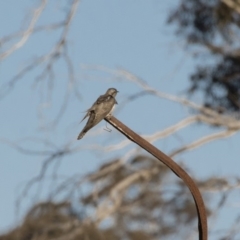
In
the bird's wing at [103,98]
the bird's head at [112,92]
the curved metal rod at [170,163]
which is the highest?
the bird's head at [112,92]

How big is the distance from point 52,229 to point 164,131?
1784mm

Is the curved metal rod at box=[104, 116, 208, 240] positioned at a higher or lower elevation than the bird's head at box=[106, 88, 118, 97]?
lower

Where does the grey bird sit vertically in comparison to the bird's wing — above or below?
below

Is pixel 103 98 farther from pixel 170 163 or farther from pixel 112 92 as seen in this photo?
pixel 170 163

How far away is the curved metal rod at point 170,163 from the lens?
2189 millimetres

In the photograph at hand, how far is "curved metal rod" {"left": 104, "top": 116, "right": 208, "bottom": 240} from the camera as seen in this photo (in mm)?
2189

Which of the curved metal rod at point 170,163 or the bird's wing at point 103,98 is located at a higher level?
the bird's wing at point 103,98

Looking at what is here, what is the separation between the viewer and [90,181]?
1192cm

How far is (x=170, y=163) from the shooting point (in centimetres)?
223

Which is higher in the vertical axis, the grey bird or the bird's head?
the bird's head

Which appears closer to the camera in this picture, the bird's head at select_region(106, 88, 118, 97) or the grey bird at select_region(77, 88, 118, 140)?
the grey bird at select_region(77, 88, 118, 140)

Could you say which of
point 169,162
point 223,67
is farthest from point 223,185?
point 169,162

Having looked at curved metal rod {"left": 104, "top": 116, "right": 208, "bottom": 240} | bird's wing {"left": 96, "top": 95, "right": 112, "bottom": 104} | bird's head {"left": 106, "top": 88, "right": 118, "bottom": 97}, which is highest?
bird's head {"left": 106, "top": 88, "right": 118, "bottom": 97}

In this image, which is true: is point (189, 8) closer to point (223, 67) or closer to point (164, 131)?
point (223, 67)
